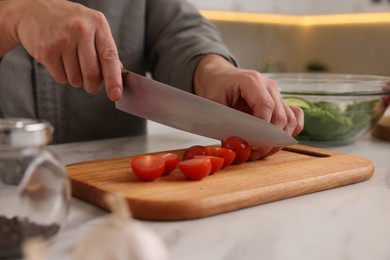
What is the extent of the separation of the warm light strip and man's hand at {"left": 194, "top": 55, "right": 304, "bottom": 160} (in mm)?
2272

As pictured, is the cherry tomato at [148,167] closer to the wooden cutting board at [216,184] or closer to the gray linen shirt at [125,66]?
the wooden cutting board at [216,184]

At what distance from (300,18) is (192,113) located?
344 cm

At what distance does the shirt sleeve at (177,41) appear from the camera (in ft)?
4.55

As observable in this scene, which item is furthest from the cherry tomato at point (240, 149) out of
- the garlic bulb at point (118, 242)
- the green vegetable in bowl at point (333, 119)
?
the garlic bulb at point (118, 242)

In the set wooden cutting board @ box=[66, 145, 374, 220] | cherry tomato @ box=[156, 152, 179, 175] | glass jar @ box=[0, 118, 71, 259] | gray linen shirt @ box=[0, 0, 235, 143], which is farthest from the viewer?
gray linen shirt @ box=[0, 0, 235, 143]

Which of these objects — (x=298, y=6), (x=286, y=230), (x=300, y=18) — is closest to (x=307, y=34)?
(x=300, y=18)

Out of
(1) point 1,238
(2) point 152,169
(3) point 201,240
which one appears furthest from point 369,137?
(1) point 1,238

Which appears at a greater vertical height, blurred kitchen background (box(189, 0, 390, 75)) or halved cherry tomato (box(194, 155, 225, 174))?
halved cherry tomato (box(194, 155, 225, 174))

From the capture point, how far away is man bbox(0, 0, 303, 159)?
0.92 metres

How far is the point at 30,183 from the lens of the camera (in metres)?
0.56

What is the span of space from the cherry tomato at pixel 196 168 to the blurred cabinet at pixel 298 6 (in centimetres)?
250

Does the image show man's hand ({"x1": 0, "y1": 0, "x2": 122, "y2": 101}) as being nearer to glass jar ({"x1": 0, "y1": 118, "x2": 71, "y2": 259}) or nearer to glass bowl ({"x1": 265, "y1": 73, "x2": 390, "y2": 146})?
glass jar ({"x1": 0, "y1": 118, "x2": 71, "y2": 259})

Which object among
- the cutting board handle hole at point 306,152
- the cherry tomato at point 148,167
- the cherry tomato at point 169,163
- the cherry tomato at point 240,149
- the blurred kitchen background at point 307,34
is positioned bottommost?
the blurred kitchen background at point 307,34

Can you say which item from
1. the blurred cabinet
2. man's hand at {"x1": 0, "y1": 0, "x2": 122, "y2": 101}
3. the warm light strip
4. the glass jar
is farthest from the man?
the warm light strip
